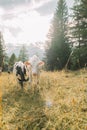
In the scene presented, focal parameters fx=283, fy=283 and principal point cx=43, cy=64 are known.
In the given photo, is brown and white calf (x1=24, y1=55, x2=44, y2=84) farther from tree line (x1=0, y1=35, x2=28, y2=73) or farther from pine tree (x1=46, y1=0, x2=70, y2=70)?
pine tree (x1=46, y1=0, x2=70, y2=70)

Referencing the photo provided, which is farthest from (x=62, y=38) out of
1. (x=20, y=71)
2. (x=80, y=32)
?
(x=20, y=71)

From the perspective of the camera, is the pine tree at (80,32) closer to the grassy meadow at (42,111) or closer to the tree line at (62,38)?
the tree line at (62,38)

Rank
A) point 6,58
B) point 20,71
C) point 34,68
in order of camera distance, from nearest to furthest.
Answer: point 34,68 → point 20,71 → point 6,58

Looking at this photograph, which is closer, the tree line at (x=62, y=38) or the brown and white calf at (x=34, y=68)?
the brown and white calf at (x=34, y=68)

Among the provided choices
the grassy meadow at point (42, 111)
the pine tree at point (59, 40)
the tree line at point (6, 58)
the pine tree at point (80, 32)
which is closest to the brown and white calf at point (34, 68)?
the tree line at point (6, 58)

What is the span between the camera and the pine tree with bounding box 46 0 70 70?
38.2m

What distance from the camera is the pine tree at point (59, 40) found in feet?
125

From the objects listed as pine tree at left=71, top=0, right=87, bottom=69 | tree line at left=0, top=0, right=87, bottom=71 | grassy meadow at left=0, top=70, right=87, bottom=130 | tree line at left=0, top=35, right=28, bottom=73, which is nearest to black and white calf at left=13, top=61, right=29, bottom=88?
tree line at left=0, top=35, right=28, bottom=73

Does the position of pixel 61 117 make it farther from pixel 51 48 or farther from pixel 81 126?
pixel 51 48

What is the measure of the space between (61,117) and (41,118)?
480 millimetres

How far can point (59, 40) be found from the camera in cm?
3978

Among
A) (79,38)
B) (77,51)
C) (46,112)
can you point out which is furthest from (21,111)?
(79,38)

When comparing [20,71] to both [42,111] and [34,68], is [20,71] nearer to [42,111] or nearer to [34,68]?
[34,68]

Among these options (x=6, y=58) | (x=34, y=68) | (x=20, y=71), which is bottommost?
(x=6, y=58)
